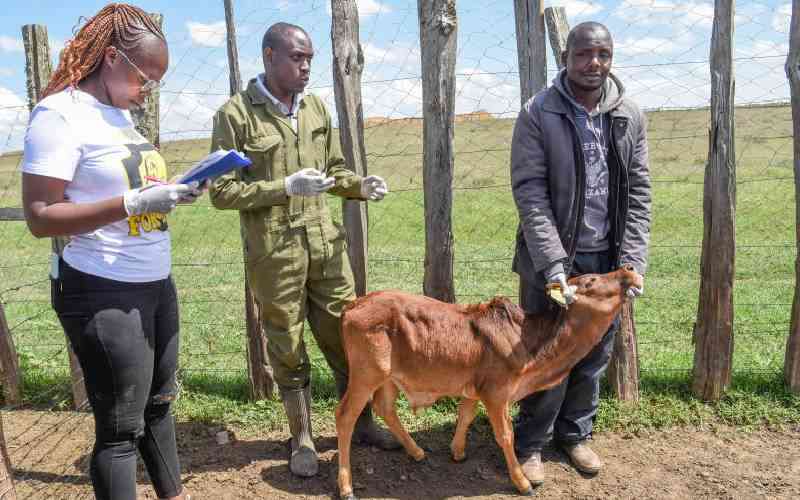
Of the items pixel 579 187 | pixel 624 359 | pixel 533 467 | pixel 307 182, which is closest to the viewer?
→ pixel 307 182

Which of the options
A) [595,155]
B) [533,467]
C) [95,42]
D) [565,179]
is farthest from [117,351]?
[595,155]

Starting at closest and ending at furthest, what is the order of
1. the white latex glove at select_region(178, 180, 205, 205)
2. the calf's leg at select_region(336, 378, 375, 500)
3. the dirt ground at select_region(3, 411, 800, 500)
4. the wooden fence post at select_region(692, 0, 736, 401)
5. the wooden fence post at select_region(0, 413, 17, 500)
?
1. the white latex glove at select_region(178, 180, 205, 205)
2. the wooden fence post at select_region(0, 413, 17, 500)
3. the calf's leg at select_region(336, 378, 375, 500)
4. the dirt ground at select_region(3, 411, 800, 500)
5. the wooden fence post at select_region(692, 0, 736, 401)

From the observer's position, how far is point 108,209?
8.73ft

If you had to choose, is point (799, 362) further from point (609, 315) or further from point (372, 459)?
point (372, 459)

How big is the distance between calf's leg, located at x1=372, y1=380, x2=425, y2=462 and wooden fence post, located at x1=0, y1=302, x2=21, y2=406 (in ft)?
9.50

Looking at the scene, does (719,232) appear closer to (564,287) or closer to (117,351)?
(564,287)

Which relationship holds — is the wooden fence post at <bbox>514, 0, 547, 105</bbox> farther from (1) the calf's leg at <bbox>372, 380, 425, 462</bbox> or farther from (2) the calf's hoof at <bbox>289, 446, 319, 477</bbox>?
(2) the calf's hoof at <bbox>289, 446, 319, 477</bbox>

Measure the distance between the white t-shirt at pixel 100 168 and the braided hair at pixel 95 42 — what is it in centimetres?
9

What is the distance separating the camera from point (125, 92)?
9.55 ft

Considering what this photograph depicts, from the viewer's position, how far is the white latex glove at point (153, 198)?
8.79 ft

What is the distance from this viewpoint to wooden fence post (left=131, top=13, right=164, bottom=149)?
4758 mm

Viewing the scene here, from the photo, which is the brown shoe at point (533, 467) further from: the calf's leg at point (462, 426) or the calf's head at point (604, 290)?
the calf's head at point (604, 290)

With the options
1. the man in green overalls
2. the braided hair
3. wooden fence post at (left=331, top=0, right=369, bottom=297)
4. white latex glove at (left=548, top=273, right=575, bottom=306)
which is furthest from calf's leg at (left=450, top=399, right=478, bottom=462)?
the braided hair

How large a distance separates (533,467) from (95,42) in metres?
3.37
